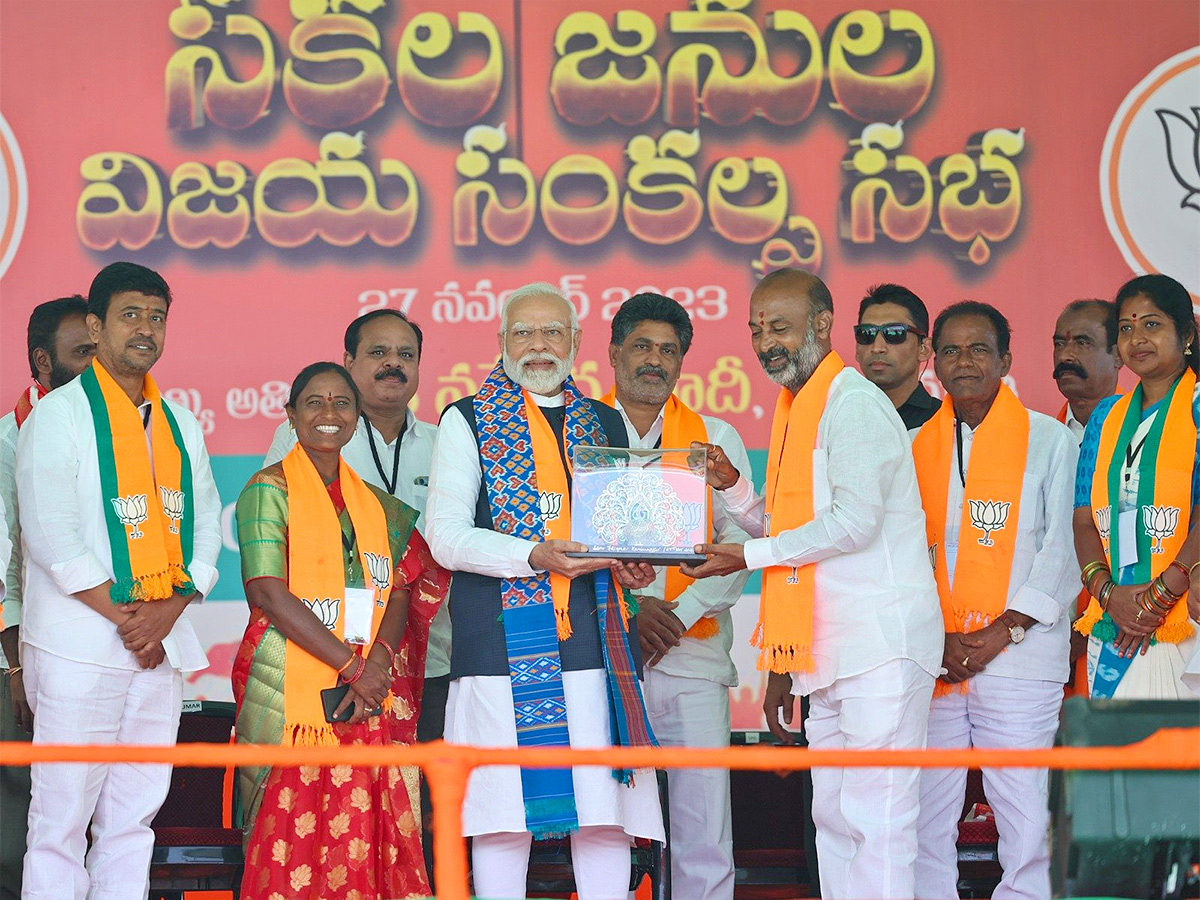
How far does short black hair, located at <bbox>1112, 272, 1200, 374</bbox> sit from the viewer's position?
439 cm

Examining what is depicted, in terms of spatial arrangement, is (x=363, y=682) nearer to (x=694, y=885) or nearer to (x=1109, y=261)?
(x=694, y=885)

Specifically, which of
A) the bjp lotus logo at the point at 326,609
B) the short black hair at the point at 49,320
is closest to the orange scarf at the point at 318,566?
the bjp lotus logo at the point at 326,609

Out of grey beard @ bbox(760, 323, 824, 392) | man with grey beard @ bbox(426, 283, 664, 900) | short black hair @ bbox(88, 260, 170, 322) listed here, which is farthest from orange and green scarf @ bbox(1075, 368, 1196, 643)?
short black hair @ bbox(88, 260, 170, 322)

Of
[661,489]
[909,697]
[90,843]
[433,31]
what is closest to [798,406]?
[661,489]

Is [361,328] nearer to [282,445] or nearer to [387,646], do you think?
[282,445]

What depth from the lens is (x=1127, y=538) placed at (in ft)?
14.2

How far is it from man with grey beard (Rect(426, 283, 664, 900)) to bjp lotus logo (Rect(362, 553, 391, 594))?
0.40 meters

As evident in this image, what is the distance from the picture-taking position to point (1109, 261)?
6438mm

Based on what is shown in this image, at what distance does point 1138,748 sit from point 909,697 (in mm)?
1698

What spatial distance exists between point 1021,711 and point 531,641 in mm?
1507

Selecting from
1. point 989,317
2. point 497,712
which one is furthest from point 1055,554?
point 497,712

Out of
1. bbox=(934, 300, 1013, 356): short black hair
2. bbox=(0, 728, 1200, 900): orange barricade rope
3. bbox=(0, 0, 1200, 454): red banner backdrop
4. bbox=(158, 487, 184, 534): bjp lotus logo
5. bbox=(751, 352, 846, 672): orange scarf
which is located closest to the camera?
bbox=(0, 728, 1200, 900): orange barricade rope

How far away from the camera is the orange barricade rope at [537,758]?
7.27 feet

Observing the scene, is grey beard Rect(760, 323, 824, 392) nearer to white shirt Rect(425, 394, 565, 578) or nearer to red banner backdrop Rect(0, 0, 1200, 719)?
white shirt Rect(425, 394, 565, 578)
